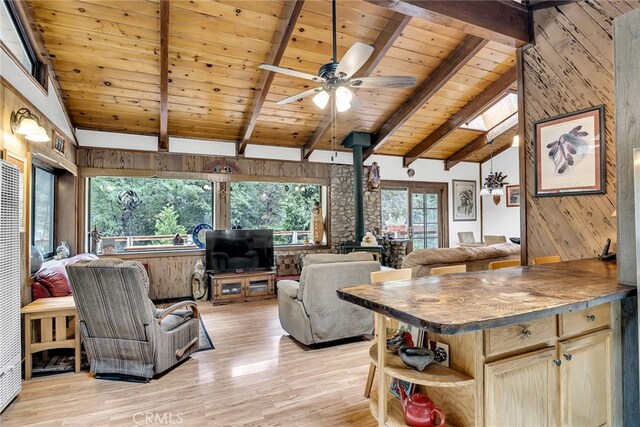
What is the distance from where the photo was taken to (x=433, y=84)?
5375 mm

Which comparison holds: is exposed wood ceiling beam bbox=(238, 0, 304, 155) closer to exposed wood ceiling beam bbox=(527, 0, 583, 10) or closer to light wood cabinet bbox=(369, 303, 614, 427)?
exposed wood ceiling beam bbox=(527, 0, 583, 10)

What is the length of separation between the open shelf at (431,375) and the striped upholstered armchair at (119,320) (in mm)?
2157

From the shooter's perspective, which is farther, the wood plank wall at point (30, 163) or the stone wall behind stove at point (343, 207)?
the stone wall behind stove at point (343, 207)

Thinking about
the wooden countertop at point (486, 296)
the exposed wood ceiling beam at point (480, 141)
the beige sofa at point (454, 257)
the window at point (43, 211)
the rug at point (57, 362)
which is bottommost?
the rug at point (57, 362)

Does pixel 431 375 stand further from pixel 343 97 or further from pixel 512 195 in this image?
pixel 512 195

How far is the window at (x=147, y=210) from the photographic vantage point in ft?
19.9

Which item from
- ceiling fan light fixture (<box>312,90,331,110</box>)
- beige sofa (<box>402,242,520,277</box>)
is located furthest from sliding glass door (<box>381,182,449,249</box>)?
ceiling fan light fixture (<box>312,90,331,110</box>)

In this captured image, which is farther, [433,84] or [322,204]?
[322,204]

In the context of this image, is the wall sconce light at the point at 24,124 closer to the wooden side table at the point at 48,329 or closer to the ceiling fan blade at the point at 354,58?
the wooden side table at the point at 48,329

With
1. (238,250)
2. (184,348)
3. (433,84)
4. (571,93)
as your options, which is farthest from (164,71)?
(571,93)

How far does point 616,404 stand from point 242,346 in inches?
124

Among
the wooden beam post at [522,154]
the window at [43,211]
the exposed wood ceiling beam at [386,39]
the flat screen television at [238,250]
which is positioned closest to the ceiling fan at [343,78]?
the exposed wood ceiling beam at [386,39]

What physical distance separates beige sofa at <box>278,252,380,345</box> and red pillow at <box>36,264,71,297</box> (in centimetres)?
236

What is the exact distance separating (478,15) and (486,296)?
2957 mm
